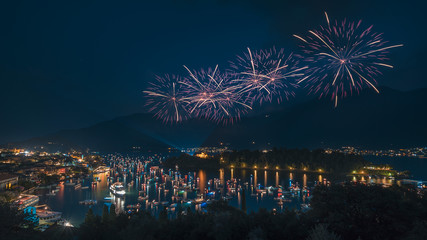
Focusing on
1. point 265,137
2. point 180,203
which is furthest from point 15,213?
point 265,137

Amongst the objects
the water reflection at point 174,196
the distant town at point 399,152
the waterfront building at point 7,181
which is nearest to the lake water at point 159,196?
the water reflection at point 174,196

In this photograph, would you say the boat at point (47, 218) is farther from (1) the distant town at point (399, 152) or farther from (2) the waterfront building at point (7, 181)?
(1) the distant town at point (399, 152)

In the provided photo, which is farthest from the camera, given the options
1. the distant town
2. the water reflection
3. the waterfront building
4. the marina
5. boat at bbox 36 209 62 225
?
the distant town

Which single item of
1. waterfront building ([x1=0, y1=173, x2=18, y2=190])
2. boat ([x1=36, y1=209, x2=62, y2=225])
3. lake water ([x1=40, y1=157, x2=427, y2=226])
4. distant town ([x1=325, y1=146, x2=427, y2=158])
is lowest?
lake water ([x1=40, y1=157, x2=427, y2=226])

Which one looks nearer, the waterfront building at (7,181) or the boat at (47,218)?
the boat at (47,218)

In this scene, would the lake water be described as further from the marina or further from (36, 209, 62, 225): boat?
(36, 209, 62, 225): boat

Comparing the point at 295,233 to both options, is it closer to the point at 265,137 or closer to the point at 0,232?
the point at 0,232

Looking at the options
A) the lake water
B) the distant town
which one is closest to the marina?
the lake water

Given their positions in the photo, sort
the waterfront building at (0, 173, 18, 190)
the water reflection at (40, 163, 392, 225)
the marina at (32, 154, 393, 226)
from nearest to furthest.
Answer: the marina at (32, 154, 393, 226) → the water reflection at (40, 163, 392, 225) → the waterfront building at (0, 173, 18, 190)

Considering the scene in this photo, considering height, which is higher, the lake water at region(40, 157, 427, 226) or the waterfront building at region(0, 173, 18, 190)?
the waterfront building at region(0, 173, 18, 190)

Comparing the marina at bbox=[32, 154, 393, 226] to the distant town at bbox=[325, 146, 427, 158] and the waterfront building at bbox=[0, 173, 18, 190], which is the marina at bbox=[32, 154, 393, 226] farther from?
the distant town at bbox=[325, 146, 427, 158]

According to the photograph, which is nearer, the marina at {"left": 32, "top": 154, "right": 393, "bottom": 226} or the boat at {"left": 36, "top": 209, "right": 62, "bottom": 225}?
the boat at {"left": 36, "top": 209, "right": 62, "bottom": 225}
